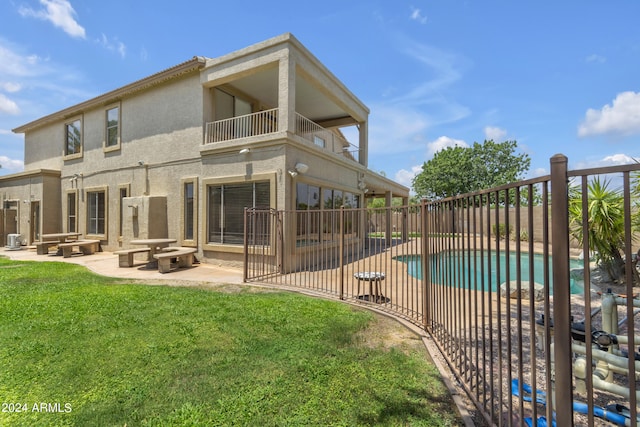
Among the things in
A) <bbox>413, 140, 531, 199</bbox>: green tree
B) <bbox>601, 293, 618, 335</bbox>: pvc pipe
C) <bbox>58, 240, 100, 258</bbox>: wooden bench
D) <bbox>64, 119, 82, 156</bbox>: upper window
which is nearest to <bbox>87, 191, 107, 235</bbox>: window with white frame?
<bbox>58, 240, 100, 258</bbox>: wooden bench

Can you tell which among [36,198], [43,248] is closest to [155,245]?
[43,248]

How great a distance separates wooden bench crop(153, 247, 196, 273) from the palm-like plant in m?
11.3

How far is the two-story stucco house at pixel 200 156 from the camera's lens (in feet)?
32.8

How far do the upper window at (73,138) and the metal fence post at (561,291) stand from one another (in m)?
20.2

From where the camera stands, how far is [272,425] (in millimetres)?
2455

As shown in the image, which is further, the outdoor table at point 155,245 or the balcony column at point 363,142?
the balcony column at point 363,142

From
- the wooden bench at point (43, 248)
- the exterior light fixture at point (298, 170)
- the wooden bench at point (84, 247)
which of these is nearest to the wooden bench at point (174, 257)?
the exterior light fixture at point (298, 170)

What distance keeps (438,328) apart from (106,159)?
1681 centimetres

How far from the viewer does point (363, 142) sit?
15461mm

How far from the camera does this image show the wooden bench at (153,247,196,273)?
9.59 meters

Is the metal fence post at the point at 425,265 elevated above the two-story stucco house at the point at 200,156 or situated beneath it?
situated beneath

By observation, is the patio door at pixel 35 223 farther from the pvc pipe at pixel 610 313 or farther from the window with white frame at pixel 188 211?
the pvc pipe at pixel 610 313

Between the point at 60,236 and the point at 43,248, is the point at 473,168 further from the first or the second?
the point at 43,248

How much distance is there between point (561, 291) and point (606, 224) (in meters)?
7.36
